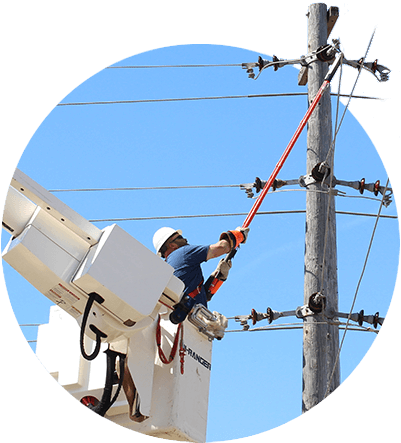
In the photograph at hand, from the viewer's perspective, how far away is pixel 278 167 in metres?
6.56

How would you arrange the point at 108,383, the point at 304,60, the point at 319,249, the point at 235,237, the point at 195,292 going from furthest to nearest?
1. the point at 304,60
2. the point at 319,249
3. the point at 235,237
4. the point at 195,292
5. the point at 108,383

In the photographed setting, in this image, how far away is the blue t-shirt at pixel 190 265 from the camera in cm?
541

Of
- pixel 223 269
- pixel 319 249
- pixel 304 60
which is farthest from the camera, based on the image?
pixel 304 60

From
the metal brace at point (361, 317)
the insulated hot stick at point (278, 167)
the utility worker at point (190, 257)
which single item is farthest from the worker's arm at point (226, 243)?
the metal brace at point (361, 317)

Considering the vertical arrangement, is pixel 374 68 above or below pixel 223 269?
above

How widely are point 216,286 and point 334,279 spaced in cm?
124

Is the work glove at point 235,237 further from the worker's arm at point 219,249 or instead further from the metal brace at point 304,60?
the metal brace at point 304,60

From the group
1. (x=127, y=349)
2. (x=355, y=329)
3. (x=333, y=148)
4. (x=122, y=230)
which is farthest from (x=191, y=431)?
(x=333, y=148)

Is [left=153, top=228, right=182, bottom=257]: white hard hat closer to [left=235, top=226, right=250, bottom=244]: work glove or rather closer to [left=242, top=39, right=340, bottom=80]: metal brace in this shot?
[left=235, top=226, right=250, bottom=244]: work glove

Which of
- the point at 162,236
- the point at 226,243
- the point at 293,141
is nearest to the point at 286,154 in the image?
the point at 293,141

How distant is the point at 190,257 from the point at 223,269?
443 mm

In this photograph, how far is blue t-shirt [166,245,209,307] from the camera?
17.7 ft

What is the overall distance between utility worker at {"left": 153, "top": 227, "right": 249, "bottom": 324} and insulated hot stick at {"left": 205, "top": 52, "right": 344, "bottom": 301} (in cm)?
4

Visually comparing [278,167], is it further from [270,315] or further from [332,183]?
[270,315]
